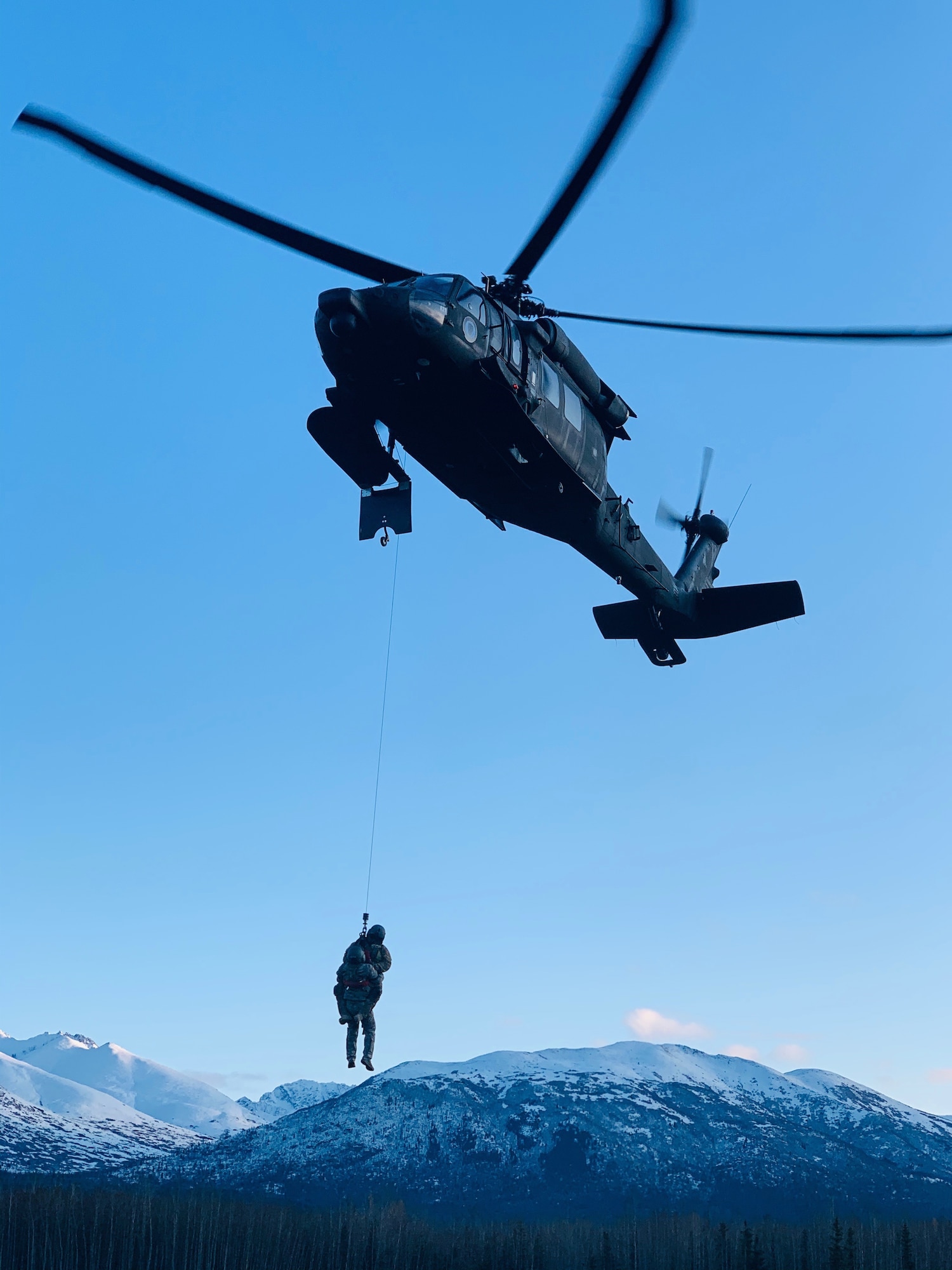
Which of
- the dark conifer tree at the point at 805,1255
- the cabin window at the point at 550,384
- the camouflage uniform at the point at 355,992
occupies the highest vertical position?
the cabin window at the point at 550,384

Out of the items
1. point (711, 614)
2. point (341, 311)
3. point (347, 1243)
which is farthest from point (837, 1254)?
point (341, 311)

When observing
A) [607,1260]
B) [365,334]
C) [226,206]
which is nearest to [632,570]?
[365,334]

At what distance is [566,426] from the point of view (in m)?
22.0

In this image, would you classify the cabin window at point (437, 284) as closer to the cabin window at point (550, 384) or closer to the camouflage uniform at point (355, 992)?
the cabin window at point (550, 384)

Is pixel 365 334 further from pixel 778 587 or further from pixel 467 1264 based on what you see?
pixel 467 1264

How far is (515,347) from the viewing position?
20.7 metres

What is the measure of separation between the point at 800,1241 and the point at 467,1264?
183ft

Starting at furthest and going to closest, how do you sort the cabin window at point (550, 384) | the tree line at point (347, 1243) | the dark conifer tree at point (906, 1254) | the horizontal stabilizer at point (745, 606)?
the dark conifer tree at point (906, 1254) → the tree line at point (347, 1243) → the horizontal stabilizer at point (745, 606) → the cabin window at point (550, 384)

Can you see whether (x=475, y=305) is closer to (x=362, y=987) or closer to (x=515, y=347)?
(x=515, y=347)

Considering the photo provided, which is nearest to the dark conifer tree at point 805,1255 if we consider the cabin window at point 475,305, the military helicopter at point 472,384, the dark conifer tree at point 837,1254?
the dark conifer tree at point 837,1254

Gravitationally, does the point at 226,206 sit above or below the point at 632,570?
above

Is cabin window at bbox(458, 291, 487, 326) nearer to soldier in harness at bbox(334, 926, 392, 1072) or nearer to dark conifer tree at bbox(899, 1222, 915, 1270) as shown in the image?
soldier in harness at bbox(334, 926, 392, 1072)

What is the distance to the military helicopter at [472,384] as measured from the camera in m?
19.0

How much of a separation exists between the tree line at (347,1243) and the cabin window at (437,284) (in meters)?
153
